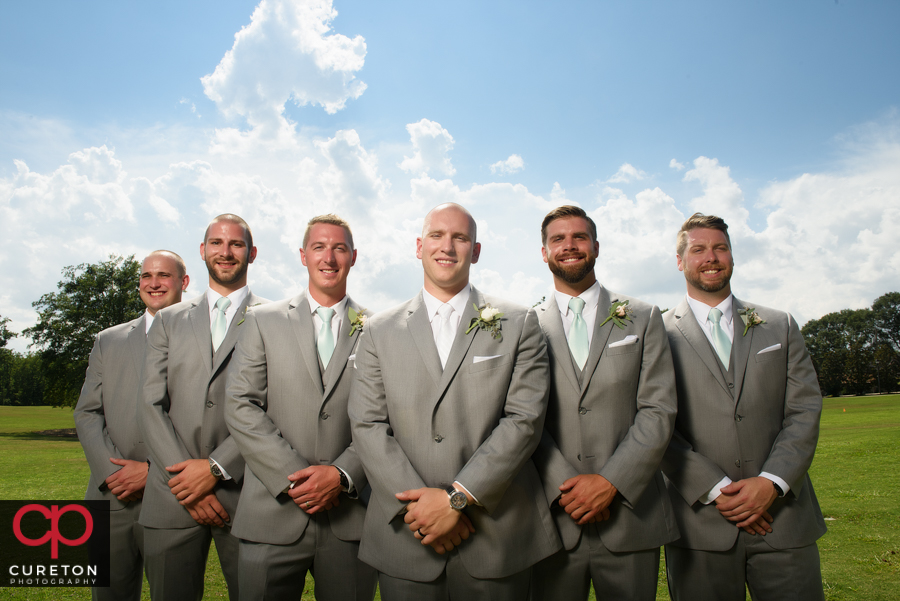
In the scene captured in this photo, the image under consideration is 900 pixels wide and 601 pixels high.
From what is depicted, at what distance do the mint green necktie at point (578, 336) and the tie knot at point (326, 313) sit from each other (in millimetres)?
2048

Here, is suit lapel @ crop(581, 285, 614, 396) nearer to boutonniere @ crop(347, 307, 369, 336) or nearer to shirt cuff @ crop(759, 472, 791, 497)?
shirt cuff @ crop(759, 472, 791, 497)

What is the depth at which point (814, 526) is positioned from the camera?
4688 mm

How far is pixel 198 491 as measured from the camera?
15.3 feet

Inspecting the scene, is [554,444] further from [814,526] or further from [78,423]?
[78,423]

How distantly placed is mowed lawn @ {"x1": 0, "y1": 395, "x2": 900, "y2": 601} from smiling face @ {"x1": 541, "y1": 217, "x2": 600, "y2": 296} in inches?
241

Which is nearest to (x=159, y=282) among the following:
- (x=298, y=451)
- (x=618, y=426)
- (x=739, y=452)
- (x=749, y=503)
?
(x=298, y=451)

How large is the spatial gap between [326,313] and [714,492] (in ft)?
11.6

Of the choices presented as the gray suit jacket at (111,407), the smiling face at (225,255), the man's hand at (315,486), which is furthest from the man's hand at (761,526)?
the gray suit jacket at (111,407)

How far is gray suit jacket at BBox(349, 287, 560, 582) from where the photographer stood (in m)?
3.72

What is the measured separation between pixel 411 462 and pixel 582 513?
1316 millimetres

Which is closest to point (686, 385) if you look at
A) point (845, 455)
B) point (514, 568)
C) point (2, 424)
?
point (514, 568)

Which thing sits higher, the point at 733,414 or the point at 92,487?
the point at 733,414

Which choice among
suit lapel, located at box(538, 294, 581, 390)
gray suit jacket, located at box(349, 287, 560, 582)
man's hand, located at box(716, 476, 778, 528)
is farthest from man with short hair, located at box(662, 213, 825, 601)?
gray suit jacket, located at box(349, 287, 560, 582)

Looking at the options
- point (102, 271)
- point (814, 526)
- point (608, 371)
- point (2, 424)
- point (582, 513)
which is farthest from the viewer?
point (2, 424)
